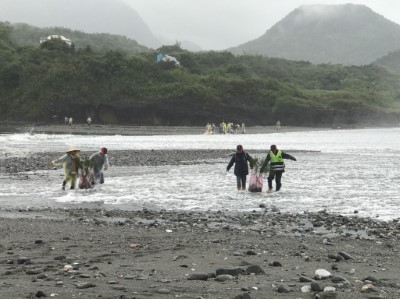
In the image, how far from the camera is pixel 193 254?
8.91 metres

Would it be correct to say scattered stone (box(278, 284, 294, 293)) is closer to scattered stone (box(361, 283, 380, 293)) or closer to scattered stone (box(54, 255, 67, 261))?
scattered stone (box(361, 283, 380, 293))

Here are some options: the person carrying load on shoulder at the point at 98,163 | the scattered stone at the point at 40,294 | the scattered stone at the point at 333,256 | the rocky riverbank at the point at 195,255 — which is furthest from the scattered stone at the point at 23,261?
the person carrying load on shoulder at the point at 98,163

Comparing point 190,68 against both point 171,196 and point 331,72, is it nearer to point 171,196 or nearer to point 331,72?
point 331,72

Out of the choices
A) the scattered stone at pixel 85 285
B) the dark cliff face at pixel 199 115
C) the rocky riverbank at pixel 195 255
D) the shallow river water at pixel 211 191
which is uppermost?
the dark cliff face at pixel 199 115

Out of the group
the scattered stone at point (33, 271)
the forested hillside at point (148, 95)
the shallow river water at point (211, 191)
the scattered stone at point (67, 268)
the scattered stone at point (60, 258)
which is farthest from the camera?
the forested hillside at point (148, 95)

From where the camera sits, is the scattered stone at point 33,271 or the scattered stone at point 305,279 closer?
the scattered stone at point 305,279

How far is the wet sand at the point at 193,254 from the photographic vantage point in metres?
6.49

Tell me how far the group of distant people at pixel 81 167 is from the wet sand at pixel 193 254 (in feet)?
14.3

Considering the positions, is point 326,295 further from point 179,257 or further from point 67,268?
point 67,268

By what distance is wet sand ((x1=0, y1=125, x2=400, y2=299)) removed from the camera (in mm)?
6488

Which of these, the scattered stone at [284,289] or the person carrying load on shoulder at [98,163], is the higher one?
the person carrying load on shoulder at [98,163]

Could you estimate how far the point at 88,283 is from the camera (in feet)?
21.2

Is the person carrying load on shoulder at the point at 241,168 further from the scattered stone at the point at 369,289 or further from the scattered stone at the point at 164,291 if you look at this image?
the scattered stone at the point at 164,291

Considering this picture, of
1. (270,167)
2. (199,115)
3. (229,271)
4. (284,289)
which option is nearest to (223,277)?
(229,271)
